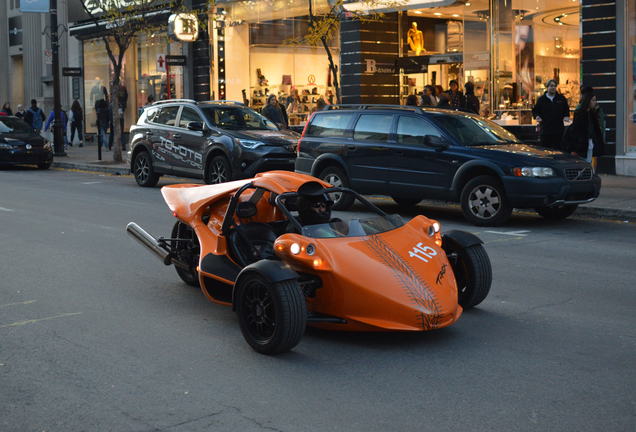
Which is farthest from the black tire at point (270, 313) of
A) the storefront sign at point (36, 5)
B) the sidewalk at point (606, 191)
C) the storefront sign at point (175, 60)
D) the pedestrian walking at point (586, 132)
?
the storefront sign at point (36, 5)

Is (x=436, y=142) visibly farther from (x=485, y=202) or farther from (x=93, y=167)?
(x=93, y=167)

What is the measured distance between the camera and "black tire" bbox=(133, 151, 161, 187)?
64.5ft

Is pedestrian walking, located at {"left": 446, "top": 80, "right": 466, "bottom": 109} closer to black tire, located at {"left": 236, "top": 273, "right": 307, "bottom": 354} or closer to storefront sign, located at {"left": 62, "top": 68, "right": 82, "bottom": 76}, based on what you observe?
storefront sign, located at {"left": 62, "top": 68, "right": 82, "bottom": 76}

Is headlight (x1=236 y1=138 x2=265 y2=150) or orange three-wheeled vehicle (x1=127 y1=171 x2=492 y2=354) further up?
headlight (x1=236 y1=138 x2=265 y2=150)

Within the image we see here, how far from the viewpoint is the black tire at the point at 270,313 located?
20.2 ft

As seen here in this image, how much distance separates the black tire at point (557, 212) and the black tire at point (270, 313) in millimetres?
8144

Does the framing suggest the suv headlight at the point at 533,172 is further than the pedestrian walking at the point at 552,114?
No

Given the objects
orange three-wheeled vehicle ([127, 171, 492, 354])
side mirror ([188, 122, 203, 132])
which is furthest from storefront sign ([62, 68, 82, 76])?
orange three-wheeled vehicle ([127, 171, 492, 354])

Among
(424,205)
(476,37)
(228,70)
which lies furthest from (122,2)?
(424,205)

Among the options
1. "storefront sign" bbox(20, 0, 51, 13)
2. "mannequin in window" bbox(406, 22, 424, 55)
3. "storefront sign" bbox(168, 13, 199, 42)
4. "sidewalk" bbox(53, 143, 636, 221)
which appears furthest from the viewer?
"storefront sign" bbox(20, 0, 51, 13)

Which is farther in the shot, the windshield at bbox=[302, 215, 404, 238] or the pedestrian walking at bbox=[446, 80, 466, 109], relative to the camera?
A: the pedestrian walking at bbox=[446, 80, 466, 109]

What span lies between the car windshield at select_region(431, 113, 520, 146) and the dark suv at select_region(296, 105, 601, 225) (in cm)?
1

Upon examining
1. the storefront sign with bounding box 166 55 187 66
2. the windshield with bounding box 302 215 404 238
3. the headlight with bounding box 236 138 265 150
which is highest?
the storefront sign with bounding box 166 55 187 66

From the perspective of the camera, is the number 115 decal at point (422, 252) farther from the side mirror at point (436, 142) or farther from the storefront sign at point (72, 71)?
the storefront sign at point (72, 71)
